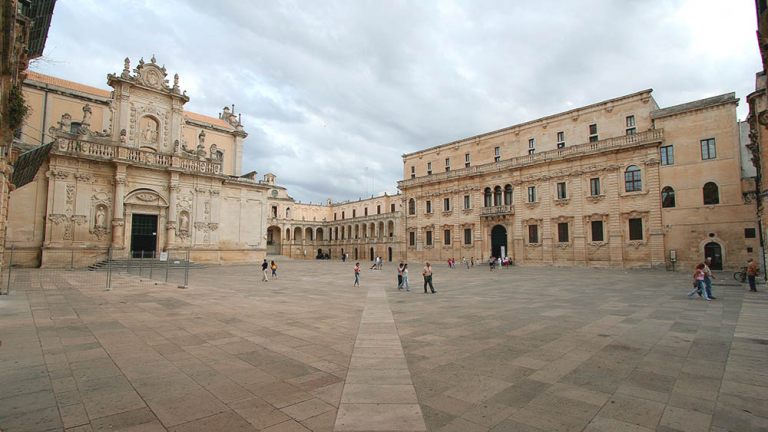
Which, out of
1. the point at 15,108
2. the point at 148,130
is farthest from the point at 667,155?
the point at 148,130

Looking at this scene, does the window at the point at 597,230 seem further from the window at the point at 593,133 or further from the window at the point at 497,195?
the window at the point at 497,195

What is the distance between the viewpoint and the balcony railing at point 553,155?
33.6 metres

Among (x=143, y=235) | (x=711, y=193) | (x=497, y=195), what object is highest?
(x=497, y=195)

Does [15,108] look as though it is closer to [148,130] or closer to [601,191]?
[148,130]

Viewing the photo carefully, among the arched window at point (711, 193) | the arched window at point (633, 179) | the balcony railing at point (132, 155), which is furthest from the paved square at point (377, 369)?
the arched window at point (633, 179)

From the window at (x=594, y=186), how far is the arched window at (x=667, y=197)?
515cm

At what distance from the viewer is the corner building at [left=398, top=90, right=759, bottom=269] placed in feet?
98.4

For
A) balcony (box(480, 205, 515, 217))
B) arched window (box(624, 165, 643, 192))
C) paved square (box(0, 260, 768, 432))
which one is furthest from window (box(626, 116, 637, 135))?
paved square (box(0, 260, 768, 432))

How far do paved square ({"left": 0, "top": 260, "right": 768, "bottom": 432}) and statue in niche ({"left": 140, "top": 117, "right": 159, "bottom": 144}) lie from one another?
29.1 metres

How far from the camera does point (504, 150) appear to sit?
4522 cm

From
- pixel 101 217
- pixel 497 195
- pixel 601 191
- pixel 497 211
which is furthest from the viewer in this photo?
pixel 497 195

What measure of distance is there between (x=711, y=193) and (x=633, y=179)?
570 cm

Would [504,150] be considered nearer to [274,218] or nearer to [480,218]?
[480,218]

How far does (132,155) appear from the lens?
32438mm
